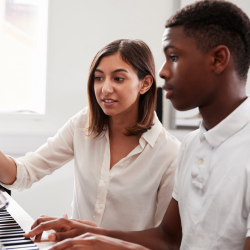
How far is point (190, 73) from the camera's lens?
847mm

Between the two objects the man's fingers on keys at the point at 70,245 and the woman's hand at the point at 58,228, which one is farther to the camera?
the woman's hand at the point at 58,228

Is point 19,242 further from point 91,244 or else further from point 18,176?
point 18,176

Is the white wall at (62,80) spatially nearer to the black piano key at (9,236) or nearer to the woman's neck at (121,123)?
the woman's neck at (121,123)

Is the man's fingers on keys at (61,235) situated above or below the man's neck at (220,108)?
below

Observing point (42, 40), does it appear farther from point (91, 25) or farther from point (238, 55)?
point (238, 55)

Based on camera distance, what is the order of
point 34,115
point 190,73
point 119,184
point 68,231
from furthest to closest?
point 34,115, point 119,184, point 68,231, point 190,73

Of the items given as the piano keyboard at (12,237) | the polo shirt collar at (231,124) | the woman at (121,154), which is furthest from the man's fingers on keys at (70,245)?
the woman at (121,154)

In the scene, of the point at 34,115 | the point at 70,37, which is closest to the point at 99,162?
the point at 34,115

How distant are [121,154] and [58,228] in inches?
24.5

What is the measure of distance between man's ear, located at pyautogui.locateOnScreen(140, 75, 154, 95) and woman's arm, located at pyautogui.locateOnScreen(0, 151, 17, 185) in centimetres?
63

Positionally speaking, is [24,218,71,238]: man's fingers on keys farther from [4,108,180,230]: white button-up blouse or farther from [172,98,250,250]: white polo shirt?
[4,108,180,230]: white button-up blouse

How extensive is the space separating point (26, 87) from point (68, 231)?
1936 mm

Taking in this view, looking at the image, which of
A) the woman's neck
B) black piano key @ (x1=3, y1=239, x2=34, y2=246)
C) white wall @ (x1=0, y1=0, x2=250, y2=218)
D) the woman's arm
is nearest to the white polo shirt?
black piano key @ (x1=3, y1=239, x2=34, y2=246)

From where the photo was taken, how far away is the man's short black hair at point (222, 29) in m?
0.84
